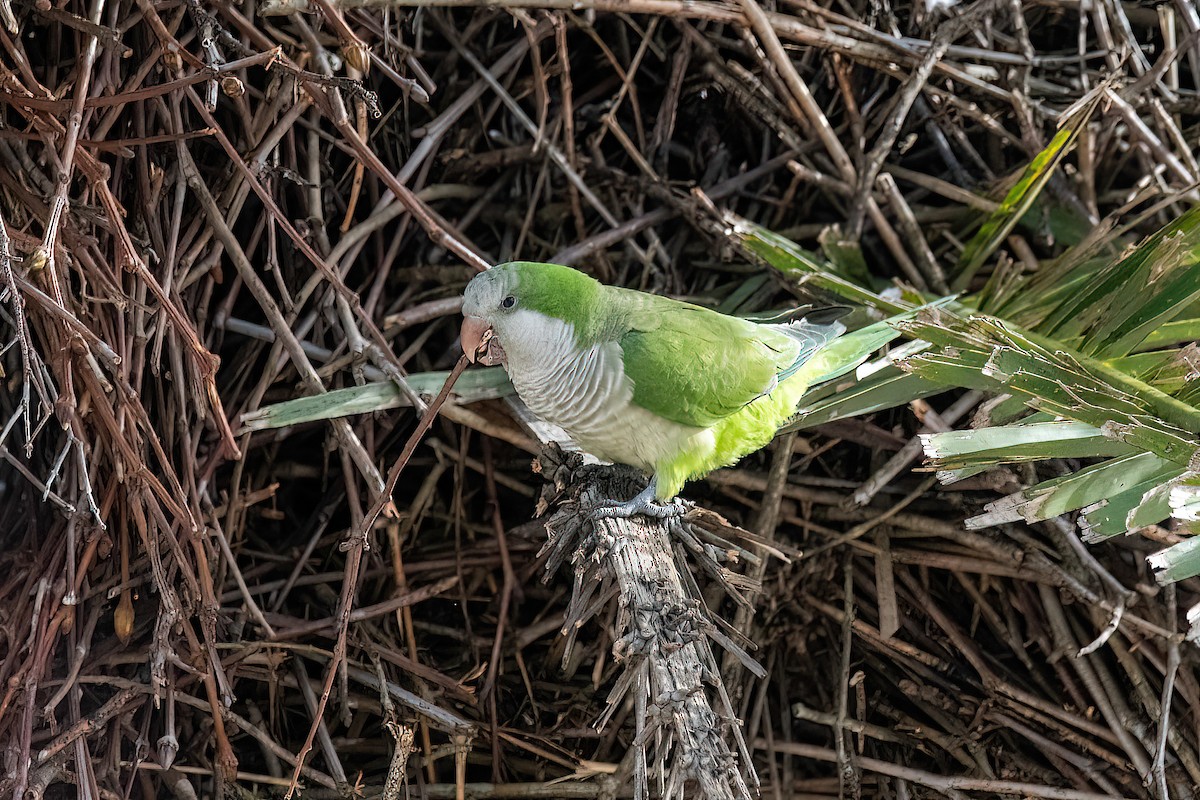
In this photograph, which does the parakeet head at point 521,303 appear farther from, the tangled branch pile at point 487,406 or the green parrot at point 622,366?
the tangled branch pile at point 487,406

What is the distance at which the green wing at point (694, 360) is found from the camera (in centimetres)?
209

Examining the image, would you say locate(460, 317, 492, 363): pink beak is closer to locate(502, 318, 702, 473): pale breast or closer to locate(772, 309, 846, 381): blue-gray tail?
locate(502, 318, 702, 473): pale breast

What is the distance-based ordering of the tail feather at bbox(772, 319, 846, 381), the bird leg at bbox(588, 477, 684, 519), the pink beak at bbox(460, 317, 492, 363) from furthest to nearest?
the tail feather at bbox(772, 319, 846, 381) < the pink beak at bbox(460, 317, 492, 363) < the bird leg at bbox(588, 477, 684, 519)

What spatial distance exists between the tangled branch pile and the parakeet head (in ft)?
0.61

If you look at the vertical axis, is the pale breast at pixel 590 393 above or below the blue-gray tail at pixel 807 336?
below

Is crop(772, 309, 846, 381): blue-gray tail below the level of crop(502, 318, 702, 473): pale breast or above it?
above

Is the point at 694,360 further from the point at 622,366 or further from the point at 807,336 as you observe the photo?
the point at 807,336

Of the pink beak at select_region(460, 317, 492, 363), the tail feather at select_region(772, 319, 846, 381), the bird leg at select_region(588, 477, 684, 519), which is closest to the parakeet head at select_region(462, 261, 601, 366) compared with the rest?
the pink beak at select_region(460, 317, 492, 363)

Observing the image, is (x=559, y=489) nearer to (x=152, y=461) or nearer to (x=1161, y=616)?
(x=152, y=461)

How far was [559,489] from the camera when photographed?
2236 mm

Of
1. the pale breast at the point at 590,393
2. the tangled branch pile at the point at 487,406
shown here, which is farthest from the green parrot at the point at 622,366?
the tangled branch pile at the point at 487,406

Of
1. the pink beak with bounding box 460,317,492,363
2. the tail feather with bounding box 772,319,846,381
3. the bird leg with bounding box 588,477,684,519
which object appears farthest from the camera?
the tail feather with bounding box 772,319,846,381

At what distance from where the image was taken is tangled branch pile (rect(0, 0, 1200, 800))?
6.73 ft

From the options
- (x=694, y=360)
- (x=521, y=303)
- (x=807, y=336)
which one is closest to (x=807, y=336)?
(x=807, y=336)
